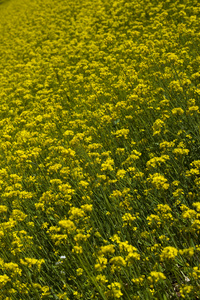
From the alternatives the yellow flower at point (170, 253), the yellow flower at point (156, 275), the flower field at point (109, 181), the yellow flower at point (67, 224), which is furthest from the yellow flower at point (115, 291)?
the yellow flower at point (67, 224)

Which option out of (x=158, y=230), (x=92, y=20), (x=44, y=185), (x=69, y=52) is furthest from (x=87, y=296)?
(x=92, y=20)

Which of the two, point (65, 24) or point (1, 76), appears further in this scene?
point (65, 24)

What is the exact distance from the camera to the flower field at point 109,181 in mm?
3123

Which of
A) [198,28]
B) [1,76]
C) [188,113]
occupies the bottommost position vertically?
[188,113]

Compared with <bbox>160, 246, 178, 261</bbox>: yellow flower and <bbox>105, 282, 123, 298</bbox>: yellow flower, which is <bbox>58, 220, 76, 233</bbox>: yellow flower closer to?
<bbox>105, 282, 123, 298</bbox>: yellow flower

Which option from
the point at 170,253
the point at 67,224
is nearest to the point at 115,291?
the point at 170,253

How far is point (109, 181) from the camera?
3.88 meters

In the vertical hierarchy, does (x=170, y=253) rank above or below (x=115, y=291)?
above

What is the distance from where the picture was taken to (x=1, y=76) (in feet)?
41.5

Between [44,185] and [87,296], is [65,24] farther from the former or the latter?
[87,296]

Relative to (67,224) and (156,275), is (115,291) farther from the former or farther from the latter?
(67,224)

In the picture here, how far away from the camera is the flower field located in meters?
3.12

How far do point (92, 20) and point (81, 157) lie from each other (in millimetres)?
9893

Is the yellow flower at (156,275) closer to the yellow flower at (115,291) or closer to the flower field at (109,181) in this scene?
the flower field at (109,181)
